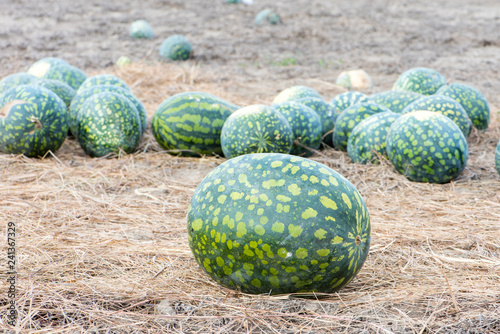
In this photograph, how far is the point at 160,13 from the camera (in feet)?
47.0

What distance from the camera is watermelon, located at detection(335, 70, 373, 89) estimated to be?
26.8 feet

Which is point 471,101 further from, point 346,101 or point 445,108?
point 346,101

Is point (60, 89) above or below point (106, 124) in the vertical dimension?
above

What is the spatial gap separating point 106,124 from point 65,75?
177cm

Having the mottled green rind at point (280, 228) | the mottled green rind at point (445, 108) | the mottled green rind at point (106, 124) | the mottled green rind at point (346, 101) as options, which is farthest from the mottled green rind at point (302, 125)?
the mottled green rind at point (280, 228)

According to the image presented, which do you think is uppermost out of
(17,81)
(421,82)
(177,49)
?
(17,81)

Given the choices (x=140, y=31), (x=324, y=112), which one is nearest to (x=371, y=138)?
(x=324, y=112)

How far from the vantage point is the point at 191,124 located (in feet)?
16.4

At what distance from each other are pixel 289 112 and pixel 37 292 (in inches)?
120

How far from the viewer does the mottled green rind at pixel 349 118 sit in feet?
16.5

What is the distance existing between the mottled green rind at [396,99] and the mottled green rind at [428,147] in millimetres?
1208

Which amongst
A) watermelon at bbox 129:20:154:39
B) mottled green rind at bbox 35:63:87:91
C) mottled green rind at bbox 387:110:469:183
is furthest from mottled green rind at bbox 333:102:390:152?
watermelon at bbox 129:20:154:39

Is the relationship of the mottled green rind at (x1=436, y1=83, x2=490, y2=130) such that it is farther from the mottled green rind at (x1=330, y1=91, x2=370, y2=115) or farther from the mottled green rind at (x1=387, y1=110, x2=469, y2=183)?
the mottled green rind at (x1=387, y1=110, x2=469, y2=183)

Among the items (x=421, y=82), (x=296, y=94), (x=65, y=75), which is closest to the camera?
(x=296, y=94)
